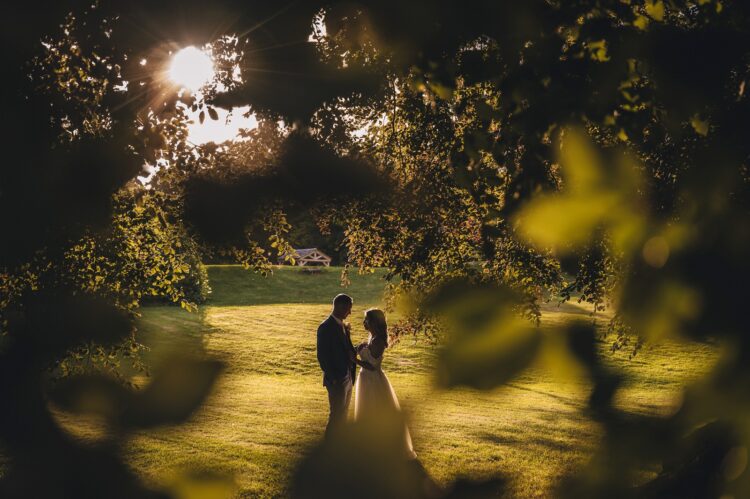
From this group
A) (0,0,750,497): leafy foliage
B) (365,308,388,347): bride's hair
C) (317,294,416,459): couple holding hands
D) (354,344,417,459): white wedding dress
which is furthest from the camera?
(354,344,417,459): white wedding dress

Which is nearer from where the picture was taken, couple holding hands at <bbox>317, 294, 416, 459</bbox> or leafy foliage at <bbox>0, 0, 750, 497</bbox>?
leafy foliage at <bbox>0, 0, 750, 497</bbox>

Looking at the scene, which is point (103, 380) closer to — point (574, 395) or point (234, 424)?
point (574, 395)

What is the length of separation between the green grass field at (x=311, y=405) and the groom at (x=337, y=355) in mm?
756

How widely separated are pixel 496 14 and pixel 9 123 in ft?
12.3

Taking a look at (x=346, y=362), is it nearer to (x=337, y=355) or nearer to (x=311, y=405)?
(x=337, y=355)

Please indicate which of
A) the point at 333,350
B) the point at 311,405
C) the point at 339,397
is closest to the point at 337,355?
the point at 333,350

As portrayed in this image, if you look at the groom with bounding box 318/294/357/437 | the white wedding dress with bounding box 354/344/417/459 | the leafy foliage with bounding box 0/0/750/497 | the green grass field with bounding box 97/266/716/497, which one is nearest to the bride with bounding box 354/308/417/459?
the white wedding dress with bounding box 354/344/417/459

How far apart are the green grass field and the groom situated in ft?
2.48

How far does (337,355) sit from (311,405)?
594 cm

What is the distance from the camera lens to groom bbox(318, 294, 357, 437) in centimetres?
813

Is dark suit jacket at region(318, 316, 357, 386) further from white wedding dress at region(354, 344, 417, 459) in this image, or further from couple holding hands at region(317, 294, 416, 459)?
white wedding dress at region(354, 344, 417, 459)

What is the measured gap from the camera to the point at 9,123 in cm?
404

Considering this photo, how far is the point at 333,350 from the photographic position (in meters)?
8.25

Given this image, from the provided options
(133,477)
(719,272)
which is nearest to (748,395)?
(719,272)
